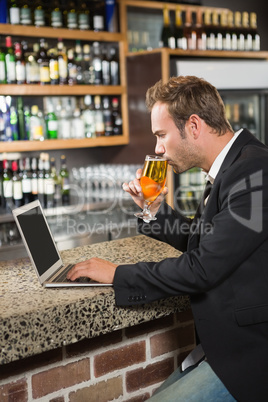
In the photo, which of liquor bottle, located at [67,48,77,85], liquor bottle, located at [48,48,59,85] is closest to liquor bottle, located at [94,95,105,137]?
liquor bottle, located at [67,48,77,85]

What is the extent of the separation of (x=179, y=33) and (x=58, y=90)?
4.50 feet

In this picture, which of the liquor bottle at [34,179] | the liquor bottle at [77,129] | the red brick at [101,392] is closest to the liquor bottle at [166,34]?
the liquor bottle at [77,129]

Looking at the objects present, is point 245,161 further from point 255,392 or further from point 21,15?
point 21,15

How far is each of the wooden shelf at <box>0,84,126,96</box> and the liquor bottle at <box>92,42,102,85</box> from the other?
86 millimetres

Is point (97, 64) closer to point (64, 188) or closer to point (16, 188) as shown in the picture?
point (64, 188)

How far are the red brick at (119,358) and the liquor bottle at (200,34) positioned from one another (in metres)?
3.42

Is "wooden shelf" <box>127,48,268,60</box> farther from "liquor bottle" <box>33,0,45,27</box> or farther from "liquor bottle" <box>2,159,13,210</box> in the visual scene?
"liquor bottle" <box>2,159,13,210</box>

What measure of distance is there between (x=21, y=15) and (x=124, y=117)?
1.13 metres

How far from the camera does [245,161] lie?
4.35ft

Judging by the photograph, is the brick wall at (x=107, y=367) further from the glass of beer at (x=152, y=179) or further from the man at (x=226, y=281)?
the glass of beer at (x=152, y=179)

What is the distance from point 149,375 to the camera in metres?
1.63

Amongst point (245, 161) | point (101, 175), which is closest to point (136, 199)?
point (245, 161)

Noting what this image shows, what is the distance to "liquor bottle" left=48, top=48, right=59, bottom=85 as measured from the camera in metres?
3.87

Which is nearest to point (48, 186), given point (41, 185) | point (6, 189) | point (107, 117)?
point (41, 185)
